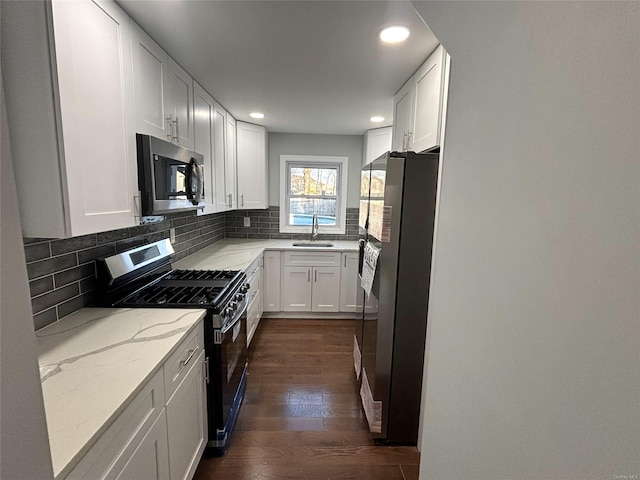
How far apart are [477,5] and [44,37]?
1269mm

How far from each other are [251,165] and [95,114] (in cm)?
238

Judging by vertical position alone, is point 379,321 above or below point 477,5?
below

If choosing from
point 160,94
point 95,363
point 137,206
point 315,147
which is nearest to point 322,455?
point 95,363

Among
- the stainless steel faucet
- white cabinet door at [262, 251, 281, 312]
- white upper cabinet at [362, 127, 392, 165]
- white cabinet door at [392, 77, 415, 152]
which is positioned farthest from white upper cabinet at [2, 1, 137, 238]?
the stainless steel faucet

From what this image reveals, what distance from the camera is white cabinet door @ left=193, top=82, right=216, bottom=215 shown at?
222 cm

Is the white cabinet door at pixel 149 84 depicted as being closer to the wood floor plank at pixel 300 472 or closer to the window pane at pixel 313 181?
Answer: the wood floor plank at pixel 300 472

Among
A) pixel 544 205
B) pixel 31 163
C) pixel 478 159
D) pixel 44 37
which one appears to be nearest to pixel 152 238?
pixel 31 163

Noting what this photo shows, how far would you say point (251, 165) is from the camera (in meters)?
3.52

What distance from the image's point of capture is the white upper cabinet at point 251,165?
339 centimetres

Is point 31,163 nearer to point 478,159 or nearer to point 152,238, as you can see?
point 152,238

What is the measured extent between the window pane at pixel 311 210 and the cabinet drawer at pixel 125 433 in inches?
122

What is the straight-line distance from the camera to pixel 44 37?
0.95 metres

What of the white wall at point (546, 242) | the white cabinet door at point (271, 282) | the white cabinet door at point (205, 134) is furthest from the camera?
the white cabinet door at point (271, 282)

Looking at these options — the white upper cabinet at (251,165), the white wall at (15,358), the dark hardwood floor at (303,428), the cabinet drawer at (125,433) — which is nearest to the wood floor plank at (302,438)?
the dark hardwood floor at (303,428)
